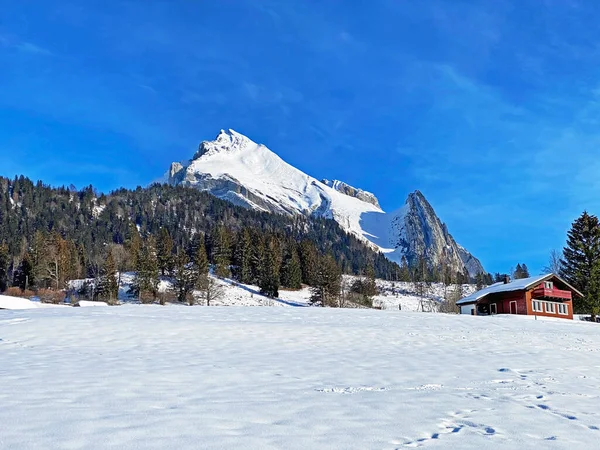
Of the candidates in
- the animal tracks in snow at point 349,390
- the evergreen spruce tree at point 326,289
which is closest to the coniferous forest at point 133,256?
the evergreen spruce tree at point 326,289

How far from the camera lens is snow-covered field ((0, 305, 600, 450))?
6.41 metres

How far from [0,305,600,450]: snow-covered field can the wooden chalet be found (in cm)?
3763

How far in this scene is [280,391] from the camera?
959cm

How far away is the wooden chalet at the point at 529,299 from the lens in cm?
5491

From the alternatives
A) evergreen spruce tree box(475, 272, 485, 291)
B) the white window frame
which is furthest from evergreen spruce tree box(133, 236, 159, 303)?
evergreen spruce tree box(475, 272, 485, 291)

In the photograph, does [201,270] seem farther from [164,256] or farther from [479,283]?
[479,283]

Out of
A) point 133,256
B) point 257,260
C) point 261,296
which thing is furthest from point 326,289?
point 133,256

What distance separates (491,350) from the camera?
18062 mm

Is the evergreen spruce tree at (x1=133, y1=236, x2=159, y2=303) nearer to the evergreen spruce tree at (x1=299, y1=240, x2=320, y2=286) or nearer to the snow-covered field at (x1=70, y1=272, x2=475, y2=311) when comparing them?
the snow-covered field at (x1=70, y1=272, x2=475, y2=311)

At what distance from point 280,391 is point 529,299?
171ft

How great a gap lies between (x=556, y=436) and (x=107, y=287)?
73440 millimetres

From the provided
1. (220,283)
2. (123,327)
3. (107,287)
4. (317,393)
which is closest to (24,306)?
(123,327)

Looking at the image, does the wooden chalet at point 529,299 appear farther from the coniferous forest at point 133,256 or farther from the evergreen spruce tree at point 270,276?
the evergreen spruce tree at point 270,276

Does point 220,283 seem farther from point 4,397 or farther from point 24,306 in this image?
point 4,397
